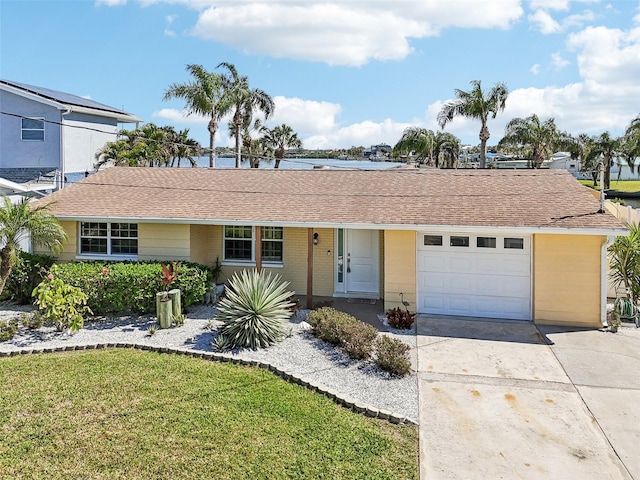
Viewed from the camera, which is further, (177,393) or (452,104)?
(452,104)

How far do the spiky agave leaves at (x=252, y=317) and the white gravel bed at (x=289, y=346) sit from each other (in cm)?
24

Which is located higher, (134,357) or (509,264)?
(509,264)

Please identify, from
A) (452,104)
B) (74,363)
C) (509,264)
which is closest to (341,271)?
(509,264)

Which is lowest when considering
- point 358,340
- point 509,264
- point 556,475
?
point 556,475

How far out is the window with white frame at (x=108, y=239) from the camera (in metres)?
13.6

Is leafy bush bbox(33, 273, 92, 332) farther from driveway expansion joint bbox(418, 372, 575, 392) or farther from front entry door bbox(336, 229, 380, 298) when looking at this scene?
driveway expansion joint bbox(418, 372, 575, 392)

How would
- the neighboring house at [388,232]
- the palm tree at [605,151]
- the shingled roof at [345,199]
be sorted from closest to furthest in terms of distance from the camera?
the neighboring house at [388,232]
the shingled roof at [345,199]
the palm tree at [605,151]

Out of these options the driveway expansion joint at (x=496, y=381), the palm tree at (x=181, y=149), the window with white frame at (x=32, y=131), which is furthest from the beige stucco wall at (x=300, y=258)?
the palm tree at (x=181, y=149)

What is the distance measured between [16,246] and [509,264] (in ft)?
39.5

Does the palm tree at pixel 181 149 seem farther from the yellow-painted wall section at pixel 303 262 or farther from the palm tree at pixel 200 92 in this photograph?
the yellow-painted wall section at pixel 303 262

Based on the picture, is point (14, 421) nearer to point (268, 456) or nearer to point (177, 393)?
point (177, 393)

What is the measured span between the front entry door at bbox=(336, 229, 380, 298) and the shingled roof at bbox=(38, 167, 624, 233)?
106cm

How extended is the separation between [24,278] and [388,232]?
950cm

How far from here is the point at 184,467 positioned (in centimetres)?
524
